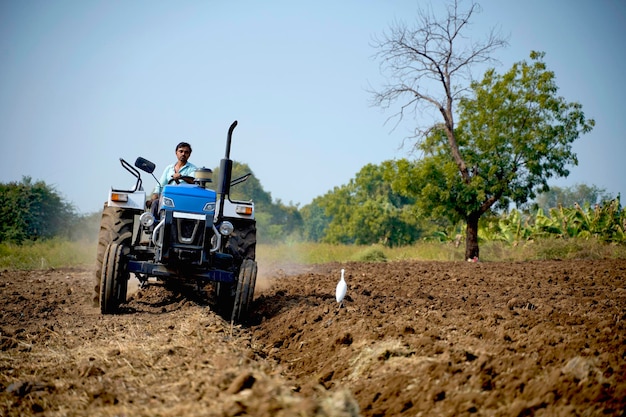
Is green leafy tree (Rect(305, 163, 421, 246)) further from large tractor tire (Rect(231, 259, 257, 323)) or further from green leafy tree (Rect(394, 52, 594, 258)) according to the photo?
large tractor tire (Rect(231, 259, 257, 323))

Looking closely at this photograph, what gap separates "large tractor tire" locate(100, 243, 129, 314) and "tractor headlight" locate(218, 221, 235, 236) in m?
1.20

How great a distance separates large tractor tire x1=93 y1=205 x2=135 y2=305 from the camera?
8414 mm

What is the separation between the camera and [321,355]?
6.43 metres

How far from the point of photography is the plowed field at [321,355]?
4.11 m

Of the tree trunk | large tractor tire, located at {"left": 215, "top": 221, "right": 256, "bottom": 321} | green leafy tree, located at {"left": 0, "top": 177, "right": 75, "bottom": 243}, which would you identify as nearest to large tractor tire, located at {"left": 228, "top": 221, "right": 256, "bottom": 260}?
large tractor tire, located at {"left": 215, "top": 221, "right": 256, "bottom": 321}

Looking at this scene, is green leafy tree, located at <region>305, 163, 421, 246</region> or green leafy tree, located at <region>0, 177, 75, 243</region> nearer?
green leafy tree, located at <region>0, 177, 75, 243</region>

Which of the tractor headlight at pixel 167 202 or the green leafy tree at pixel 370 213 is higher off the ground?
the green leafy tree at pixel 370 213

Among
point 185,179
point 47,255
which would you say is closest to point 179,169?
point 185,179

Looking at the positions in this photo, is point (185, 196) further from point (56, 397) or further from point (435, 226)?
point (435, 226)

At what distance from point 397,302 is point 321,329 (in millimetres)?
2223

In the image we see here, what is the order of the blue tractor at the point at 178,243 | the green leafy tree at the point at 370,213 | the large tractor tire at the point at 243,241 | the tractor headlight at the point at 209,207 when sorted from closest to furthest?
the blue tractor at the point at 178,243
the tractor headlight at the point at 209,207
the large tractor tire at the point at 243,241
the green leafy tree at the point at 370,213

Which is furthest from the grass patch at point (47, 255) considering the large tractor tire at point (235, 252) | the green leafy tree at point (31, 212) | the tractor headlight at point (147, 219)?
the tractor headlight at point (147, 219)

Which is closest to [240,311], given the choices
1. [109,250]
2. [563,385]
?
[109,250]

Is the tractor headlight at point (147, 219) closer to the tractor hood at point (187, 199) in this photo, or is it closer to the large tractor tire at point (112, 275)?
the tractor hood at point (187, 199)
